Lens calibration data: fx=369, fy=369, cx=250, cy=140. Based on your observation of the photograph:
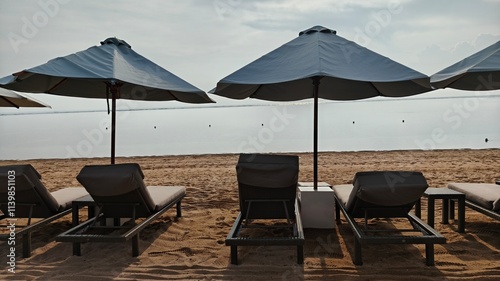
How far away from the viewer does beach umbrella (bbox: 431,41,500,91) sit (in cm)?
A: 403

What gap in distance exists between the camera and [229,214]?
5.39m

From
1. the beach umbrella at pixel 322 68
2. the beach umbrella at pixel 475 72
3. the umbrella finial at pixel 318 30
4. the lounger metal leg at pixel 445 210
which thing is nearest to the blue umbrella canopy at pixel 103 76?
the beach umbrella at pixel 322 68

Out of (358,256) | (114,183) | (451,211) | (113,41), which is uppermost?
(113,41)

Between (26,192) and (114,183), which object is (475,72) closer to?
(114,183)

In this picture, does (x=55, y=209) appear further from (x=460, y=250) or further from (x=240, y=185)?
(x=460, y=250)

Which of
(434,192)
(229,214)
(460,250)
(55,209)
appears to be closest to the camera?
(460,250)

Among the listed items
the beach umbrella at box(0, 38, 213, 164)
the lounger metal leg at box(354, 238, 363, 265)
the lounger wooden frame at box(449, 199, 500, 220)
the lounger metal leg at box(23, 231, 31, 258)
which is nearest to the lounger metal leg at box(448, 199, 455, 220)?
the lounger wooden frame at box(449, 199, 500, 220)

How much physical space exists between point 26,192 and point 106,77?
5.01ft

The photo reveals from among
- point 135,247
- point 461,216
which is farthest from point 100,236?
point 461,216

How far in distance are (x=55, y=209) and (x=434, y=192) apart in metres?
4.49

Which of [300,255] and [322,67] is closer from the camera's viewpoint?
[300,255]

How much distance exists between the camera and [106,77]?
379cm

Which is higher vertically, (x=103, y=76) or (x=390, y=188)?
(x=103, y=76)

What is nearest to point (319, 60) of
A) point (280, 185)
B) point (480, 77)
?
point (280, 185)
